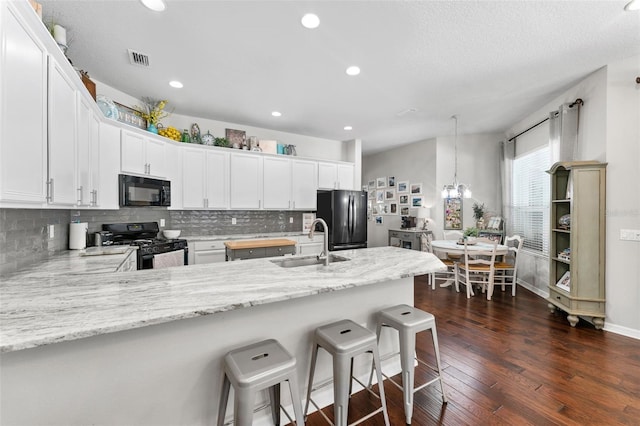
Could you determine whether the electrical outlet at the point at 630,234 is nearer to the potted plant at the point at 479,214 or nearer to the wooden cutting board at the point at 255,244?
the potted plant at the point at 479,214

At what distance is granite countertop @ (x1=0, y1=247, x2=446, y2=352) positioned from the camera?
36.5 inches

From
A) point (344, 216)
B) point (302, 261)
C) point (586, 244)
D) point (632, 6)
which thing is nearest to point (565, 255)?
point (586, 244)

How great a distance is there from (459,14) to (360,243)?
3646 mm

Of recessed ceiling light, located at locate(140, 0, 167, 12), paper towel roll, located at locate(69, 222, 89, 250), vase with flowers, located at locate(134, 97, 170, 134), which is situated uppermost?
recessed ceiling light, located at locate(140, 0, 167, 12)

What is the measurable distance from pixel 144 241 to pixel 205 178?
1.33 meters

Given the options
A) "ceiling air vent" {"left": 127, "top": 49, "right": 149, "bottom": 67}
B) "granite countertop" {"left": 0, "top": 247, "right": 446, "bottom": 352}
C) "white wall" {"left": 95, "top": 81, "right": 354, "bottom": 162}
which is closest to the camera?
"granite countertop" {"left": 0, "top": 247, "right": 446, "bottom": 352}

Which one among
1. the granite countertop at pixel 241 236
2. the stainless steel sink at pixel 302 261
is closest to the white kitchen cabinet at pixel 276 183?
the granite countertop at pixel 241 236

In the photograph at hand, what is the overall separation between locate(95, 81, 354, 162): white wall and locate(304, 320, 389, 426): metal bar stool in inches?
150

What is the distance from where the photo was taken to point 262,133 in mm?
4949

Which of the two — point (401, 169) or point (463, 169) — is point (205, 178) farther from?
point (463, 169)

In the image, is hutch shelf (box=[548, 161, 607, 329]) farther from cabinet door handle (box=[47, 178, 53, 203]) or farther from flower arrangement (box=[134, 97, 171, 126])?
flower arrangement (box=[134, 97, 171, 126])

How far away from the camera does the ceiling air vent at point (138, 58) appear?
2.57m

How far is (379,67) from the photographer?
2.83m

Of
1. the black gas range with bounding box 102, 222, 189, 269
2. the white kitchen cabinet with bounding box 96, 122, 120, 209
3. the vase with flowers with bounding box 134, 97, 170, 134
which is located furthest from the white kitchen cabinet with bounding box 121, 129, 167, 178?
the black gas range with bounding box 102, 222, 189, 269
